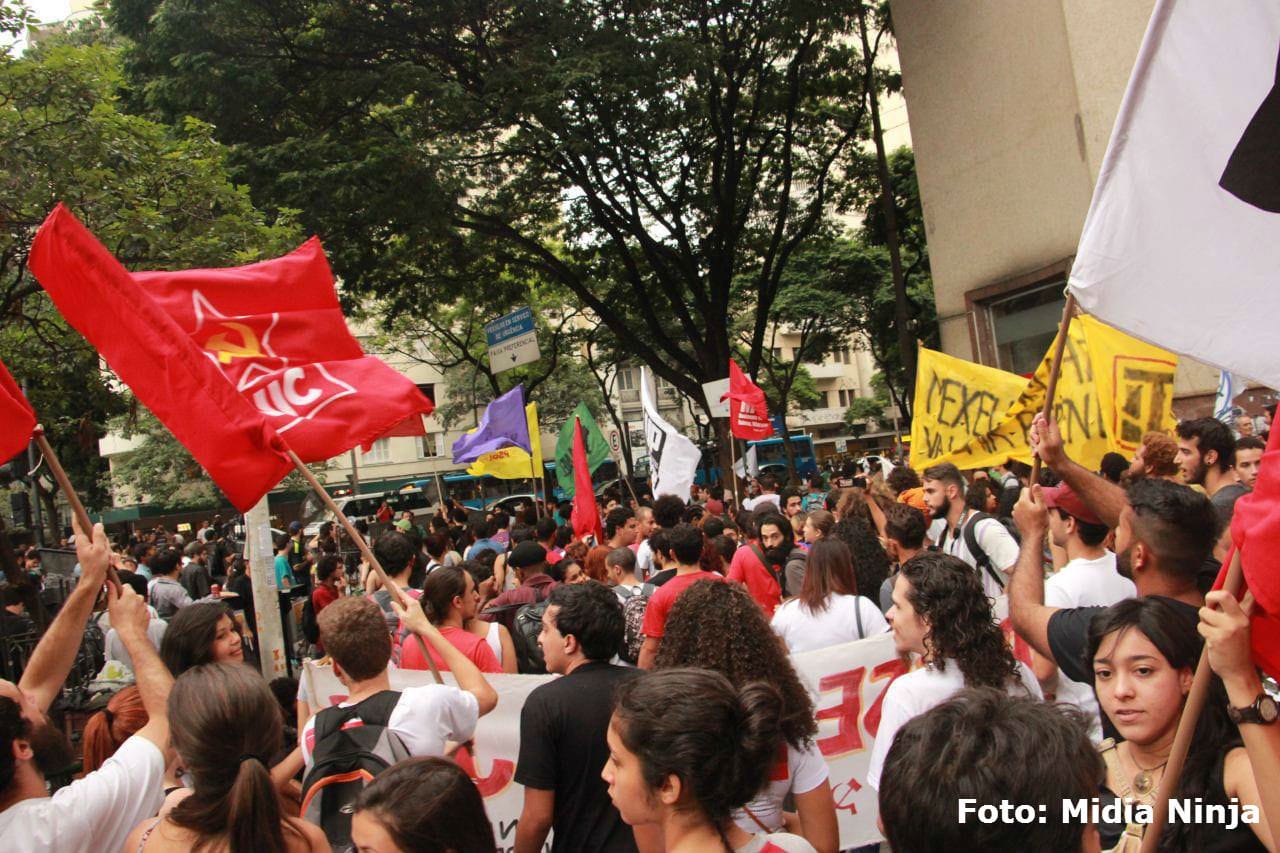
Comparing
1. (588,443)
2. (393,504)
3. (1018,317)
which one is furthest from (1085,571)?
(393,504)

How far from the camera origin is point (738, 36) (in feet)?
62.6

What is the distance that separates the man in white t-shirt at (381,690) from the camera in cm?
323

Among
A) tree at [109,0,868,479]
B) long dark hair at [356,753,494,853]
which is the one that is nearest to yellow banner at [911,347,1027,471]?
long dark hair at [356,753,494,853]

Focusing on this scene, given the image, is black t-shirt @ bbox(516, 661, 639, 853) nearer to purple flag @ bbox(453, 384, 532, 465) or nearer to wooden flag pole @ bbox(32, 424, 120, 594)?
wooden flag pole @ bbox(32, 424, 120, 594)

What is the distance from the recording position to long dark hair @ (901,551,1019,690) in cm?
327

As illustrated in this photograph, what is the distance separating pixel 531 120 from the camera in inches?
696

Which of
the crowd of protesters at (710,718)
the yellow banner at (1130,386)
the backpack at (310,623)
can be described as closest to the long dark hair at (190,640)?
the crowd of protesters at (710,718)

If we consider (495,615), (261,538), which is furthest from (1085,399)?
(261,538)

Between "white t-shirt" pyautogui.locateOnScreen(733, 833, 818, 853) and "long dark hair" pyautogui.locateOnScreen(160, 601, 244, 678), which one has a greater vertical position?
"long dark hair" pyautogui.locateOnScreen(160, 601, 244, 678)

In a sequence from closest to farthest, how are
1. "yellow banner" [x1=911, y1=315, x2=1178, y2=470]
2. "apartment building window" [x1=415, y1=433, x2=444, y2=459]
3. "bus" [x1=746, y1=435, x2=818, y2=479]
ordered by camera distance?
"yellow banner" [x1=911, y1=315, x2=1178, y2=470], "bus" [x1=746, y1=435, x2=818, y2=479], "apartment building window" [x1=415, y1=433, x2=444, y2=459]

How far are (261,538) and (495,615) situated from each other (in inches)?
122

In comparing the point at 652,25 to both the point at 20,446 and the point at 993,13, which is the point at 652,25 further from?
the point at 20,446

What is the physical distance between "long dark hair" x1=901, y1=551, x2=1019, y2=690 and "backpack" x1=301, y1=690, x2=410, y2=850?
173 cm

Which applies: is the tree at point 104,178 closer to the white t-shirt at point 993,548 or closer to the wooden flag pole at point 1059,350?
the white t-shirt at point 993,548
